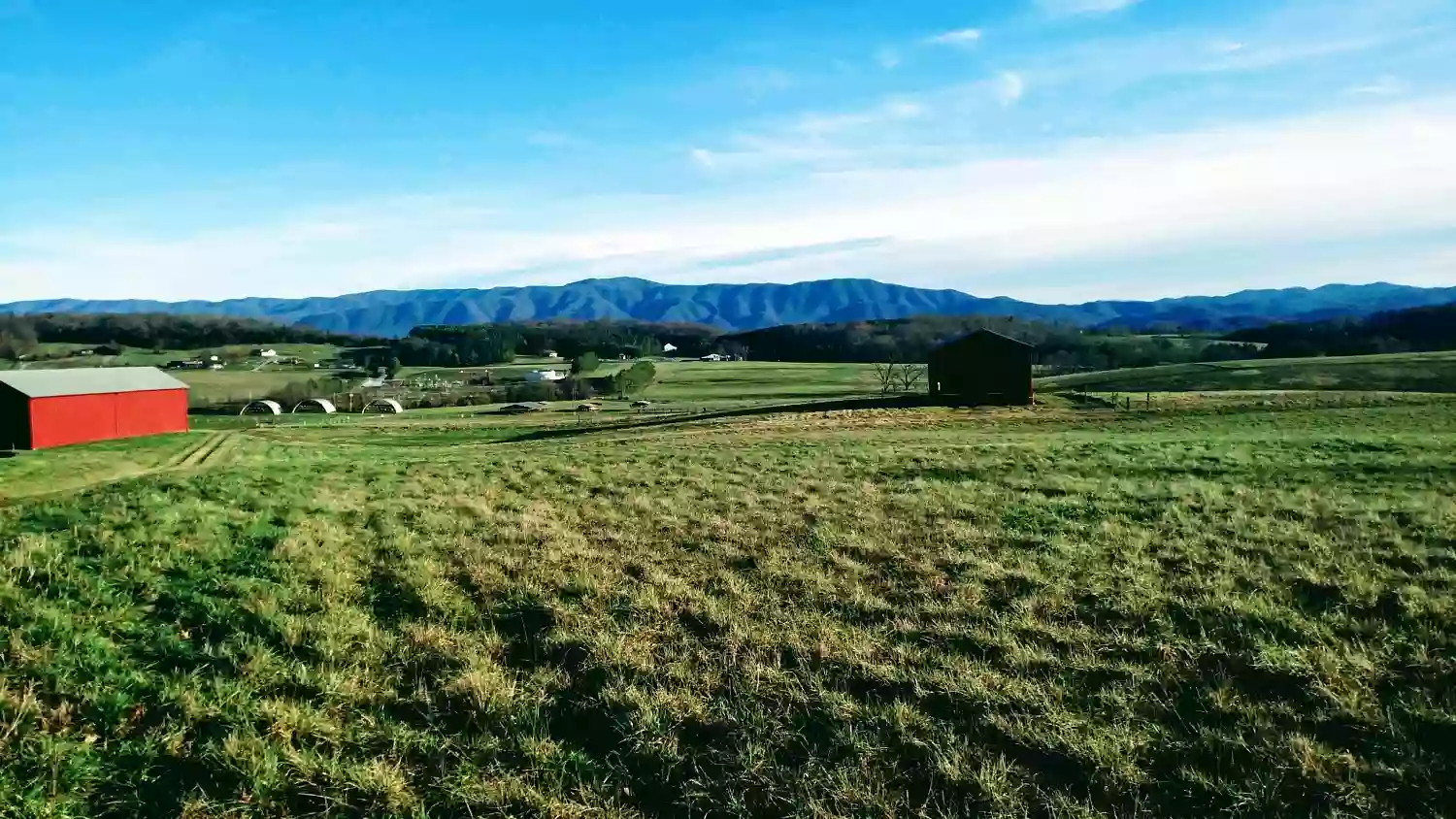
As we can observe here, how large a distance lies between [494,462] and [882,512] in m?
13.2

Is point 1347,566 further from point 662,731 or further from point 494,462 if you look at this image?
point 494,462

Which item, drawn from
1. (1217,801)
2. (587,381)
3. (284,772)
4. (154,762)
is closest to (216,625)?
(154,762)

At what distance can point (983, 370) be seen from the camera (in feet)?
202

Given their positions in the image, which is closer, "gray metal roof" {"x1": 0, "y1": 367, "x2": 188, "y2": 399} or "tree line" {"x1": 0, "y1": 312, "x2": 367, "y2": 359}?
"gray metal roof" {"x1": 0, "y1": 367, "x2": 188, "y2": 399}

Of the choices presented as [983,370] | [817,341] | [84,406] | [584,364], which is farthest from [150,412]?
[817,341]

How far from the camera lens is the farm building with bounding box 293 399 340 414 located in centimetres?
9212

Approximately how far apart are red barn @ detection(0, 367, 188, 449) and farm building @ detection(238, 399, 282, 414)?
40312 millimetres

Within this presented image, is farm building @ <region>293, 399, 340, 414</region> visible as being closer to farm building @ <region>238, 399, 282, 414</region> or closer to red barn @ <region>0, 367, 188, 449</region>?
farm building @ <region>238, 399, 282, 414</region>

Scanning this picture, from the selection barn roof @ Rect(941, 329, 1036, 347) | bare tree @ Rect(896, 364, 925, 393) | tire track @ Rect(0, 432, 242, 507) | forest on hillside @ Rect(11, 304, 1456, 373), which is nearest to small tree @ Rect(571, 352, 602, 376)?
forest on hillside @ Rect(11, 304, 1456, 373)

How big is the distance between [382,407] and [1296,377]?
311 ft

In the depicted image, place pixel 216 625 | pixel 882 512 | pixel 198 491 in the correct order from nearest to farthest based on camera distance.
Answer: pixel 216 625
pixel 882 512
pixel 198 491

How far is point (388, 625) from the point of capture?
879 centimetres

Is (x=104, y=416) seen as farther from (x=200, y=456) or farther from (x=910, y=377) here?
(x=910, y=377)

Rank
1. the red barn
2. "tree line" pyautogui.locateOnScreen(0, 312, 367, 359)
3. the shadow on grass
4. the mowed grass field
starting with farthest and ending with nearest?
"tree line" pyautogui.locateOnScreen(0, 312, 367, 359)
the shadow on grass
the red barn
the mowed grass field
